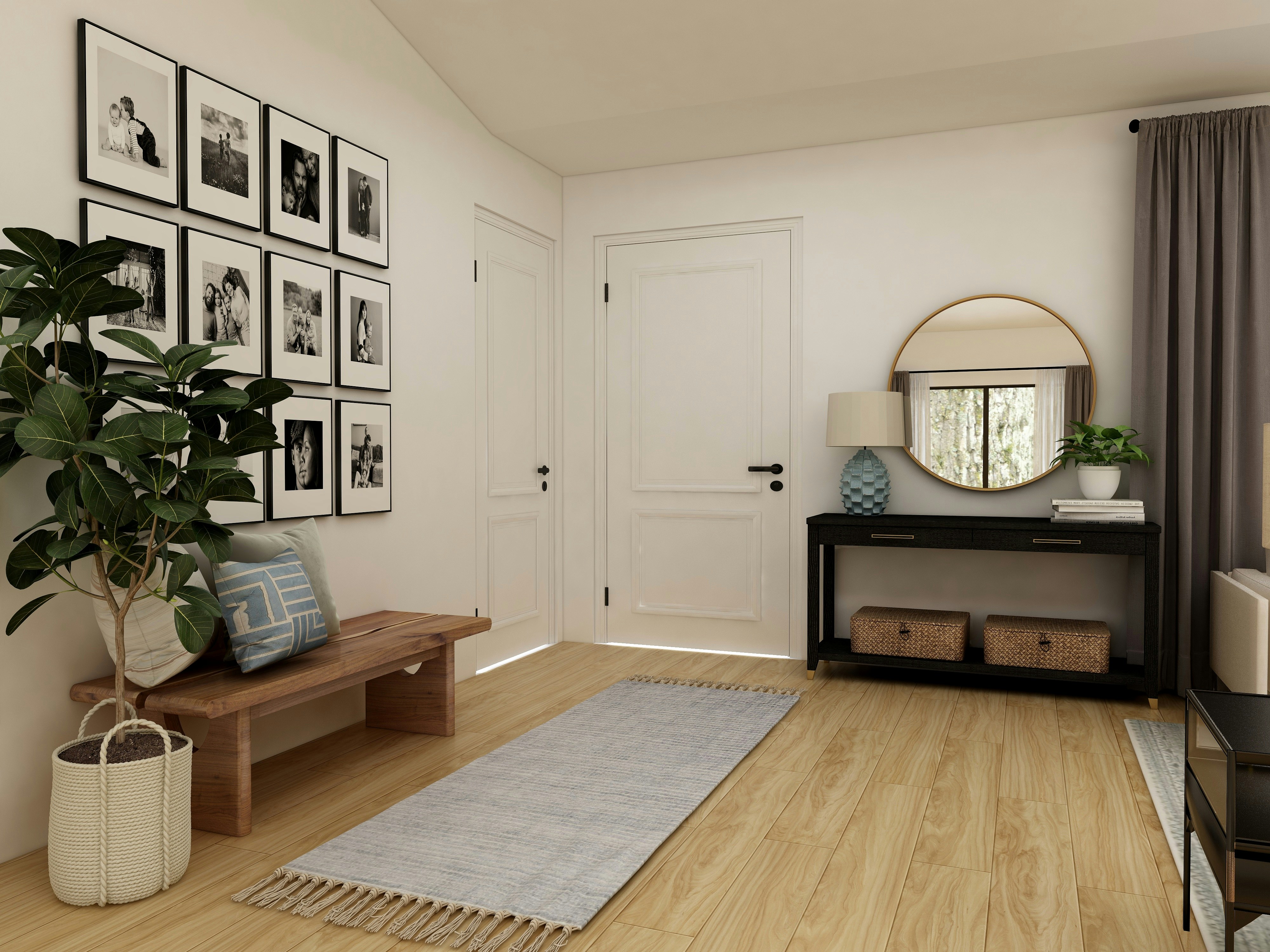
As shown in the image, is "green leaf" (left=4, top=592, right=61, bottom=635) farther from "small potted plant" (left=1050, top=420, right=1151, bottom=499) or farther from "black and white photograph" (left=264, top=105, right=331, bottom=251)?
"small potted plant" (left=1050, top=420, right=1151, bottom=499)

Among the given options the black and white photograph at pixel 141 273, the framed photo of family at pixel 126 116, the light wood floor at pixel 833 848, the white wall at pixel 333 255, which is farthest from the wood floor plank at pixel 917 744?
the framed photo of family at pixel 126 116

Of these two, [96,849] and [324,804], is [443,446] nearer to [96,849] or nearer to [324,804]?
[324,804]

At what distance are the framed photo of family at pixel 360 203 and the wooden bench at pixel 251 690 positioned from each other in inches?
56.8

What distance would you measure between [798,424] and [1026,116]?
1.76 m

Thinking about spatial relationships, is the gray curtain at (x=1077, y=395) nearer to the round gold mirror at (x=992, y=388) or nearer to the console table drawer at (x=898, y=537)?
the round gold mirror at (x=992, y=388)

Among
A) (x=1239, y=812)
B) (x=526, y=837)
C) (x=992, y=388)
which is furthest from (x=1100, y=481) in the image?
(x=526, y=837)

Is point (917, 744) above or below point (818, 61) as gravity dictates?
below

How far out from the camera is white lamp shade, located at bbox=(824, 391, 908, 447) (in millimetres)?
4199

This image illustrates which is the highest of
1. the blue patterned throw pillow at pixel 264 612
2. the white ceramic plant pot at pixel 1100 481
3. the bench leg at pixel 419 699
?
the white ceramic plant pot at pixel 1100 481

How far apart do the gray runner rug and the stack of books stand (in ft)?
5.11

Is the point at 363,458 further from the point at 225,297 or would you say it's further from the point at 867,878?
the point at 867,878

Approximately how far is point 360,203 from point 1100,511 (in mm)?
3279

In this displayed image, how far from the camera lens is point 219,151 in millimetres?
2918

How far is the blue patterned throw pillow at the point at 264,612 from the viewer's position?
100 inches
